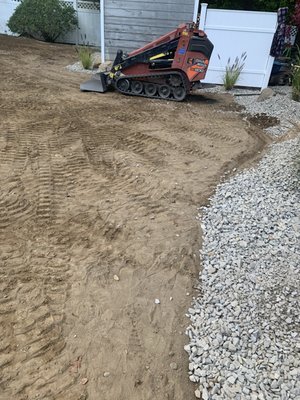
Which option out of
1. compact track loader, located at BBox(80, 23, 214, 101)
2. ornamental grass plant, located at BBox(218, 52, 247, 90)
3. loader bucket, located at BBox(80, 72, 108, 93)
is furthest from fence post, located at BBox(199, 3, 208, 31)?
loader bucket, located at BBox(80, 72, 108, 93)

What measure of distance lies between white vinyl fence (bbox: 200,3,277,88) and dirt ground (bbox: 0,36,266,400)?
9.54ft

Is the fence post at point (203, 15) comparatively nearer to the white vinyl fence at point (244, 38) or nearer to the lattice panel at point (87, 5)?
→ the white vinyl fence at point (244, 38)

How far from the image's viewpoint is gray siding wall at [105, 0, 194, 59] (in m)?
9.37

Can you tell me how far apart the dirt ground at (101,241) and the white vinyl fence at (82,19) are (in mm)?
8629

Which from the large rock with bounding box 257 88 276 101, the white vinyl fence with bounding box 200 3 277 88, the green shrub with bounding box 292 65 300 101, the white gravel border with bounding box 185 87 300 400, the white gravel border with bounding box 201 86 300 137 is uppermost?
the white vinyl fence with bounding box 200 3 277 88

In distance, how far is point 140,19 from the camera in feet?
31.6

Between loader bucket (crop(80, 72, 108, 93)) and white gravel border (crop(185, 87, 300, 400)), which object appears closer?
white gravel border (crop(185, 87, 300, 400))

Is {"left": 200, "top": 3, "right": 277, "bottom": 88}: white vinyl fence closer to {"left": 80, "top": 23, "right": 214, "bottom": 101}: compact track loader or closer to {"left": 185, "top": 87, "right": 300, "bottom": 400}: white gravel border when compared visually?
{"left": 80, "top": 23, "right": 214, "bottom": 101}: compact track loader

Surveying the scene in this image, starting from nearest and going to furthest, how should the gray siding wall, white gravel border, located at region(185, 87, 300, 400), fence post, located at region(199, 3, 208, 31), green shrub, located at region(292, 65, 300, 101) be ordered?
white gravel border, located at region(185, 87, 300, 400), green shrub, located at region(292, 65, 300, 101), fence post, located at region(199, 3, 208, 31), the gray siding wall

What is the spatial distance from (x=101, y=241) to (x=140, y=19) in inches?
320

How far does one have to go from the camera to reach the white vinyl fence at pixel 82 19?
13.7 m

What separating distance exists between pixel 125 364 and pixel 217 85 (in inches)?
323

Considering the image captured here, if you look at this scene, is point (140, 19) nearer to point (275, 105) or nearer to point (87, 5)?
point (275, 105)

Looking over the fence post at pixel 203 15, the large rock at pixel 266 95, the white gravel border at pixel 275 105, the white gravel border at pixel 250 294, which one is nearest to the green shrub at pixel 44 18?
the fence post at pixel 203 15
